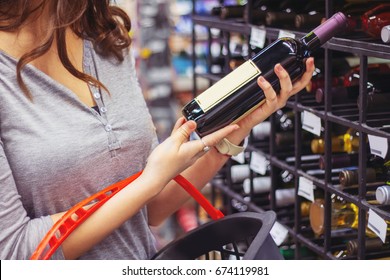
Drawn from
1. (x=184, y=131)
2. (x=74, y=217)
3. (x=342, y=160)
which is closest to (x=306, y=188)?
(x=342, y=160)

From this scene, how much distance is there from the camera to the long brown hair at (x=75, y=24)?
Result: 130 cm

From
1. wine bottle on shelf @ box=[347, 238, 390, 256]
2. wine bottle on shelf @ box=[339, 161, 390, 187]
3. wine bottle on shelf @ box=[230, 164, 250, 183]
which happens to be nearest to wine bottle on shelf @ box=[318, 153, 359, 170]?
wine bottle on shelf @ box=[339, 161, 390, 187]

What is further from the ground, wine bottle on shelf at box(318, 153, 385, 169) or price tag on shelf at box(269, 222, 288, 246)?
wine bottle on shelf at box(318, 153, 385, 169)

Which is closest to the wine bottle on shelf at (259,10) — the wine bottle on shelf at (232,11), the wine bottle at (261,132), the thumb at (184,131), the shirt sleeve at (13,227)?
the wine bottle on shelf at (232,11)

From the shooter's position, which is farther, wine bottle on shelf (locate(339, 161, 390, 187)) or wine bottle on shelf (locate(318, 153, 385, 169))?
wine bottle on shelf (locate(318, 153, 385, 169))

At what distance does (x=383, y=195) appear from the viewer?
4.42 feet

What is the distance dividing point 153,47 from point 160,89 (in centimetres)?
32

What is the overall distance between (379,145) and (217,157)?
1.19 feet

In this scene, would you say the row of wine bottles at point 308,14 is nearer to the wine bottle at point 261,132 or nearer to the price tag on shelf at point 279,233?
the wine bottle at point 261,132

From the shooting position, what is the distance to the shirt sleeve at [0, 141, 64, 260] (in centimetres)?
120

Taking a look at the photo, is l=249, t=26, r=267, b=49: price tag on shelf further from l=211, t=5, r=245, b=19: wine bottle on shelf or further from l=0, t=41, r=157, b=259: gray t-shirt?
l=0, t=41, r=157, b=259: gray t-shirt

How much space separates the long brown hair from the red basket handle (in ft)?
0.83

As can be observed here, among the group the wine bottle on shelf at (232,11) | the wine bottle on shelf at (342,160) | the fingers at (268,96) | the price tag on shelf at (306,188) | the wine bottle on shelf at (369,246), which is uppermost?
the wine bottle on shelf at (232,11)

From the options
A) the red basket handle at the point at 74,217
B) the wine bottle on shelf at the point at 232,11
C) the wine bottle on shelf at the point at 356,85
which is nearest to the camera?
the red basket handle at the point at 74,217
